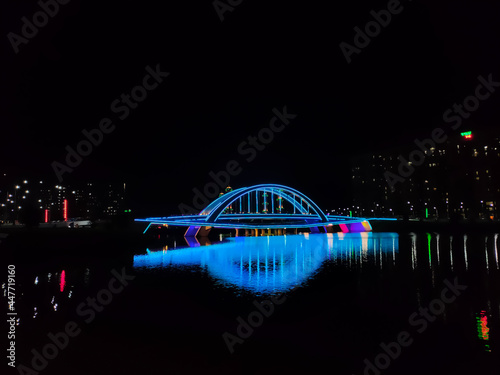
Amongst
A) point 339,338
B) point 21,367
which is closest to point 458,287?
point 339,338

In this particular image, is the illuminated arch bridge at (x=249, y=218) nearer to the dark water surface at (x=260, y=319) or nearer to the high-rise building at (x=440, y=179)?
the high-rise building at (x=440, y=179)

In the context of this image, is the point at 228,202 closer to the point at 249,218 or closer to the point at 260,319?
the point at 249,218

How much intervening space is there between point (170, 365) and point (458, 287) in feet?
50.3

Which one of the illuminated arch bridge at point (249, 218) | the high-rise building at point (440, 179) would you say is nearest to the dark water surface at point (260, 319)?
the illuminated arch bridge at point (249, 218)

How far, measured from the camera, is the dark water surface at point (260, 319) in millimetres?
8742

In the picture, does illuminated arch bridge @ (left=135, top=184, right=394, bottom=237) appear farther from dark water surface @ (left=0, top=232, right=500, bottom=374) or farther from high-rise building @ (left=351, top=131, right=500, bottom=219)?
dark water surface @ (left=0, top=232, right=500, bottom=374)

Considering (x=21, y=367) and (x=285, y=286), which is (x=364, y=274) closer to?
(x=285, y=286)

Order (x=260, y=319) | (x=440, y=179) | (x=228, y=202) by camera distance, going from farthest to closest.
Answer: (x=440, y=179)
(x=228, y=202)
(x=260, y=319)

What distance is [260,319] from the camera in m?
12.7

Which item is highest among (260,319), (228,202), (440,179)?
(440,179)

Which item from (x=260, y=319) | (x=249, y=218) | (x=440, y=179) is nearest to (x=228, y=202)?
(x=249, y=218)

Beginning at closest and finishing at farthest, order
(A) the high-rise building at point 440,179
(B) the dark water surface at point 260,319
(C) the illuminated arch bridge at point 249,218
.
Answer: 1. (B) the dark water surface at point 260,319
2. (C) the illuminated arch bridge at point 249,218
3. (A) the high-rise building at point 440,179

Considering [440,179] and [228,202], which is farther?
[440,179]

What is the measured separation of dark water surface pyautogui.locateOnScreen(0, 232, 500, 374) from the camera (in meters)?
8.74
